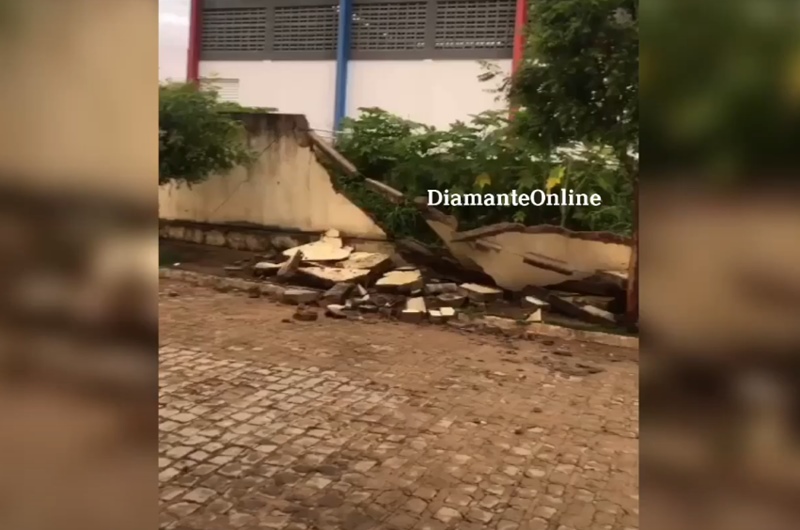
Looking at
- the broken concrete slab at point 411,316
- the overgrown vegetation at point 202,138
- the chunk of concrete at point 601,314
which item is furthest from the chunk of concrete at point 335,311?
the chunk of concrete at point 601,314

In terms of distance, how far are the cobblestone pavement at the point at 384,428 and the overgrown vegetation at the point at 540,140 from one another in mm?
564

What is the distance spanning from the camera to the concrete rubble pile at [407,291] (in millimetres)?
3039

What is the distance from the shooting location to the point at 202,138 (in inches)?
97.9

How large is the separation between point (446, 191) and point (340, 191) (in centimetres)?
47

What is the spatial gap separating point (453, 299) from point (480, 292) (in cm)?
16

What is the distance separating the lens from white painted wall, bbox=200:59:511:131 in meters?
2.74

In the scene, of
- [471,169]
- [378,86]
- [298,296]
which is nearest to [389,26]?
[378,86]

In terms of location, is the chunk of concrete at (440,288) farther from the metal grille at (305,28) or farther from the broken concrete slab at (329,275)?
the metal grille at (305,28)

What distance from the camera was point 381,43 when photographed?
2.71 meters

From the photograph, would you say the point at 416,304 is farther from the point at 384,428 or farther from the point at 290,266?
the point at 384,428

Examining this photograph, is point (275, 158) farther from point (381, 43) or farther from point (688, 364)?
point (688, 364)

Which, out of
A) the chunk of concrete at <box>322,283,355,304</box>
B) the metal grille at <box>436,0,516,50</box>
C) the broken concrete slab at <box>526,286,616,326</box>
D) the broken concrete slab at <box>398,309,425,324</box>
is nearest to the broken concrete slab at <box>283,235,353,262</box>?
the chunk of concrete at <box>322,283,355,304</box>

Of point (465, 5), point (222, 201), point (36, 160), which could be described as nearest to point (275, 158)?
point (222, 201)

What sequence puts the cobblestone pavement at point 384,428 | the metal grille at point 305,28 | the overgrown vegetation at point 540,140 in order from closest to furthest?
the cobblestone pavement at point 384,428 → the overgrown vegetation at point 540,140 → the metal grille at point 305,28
